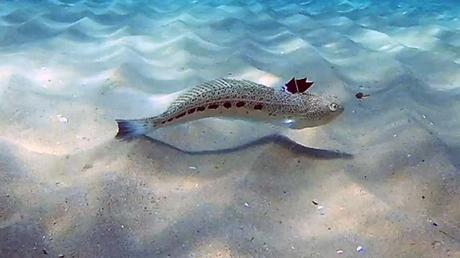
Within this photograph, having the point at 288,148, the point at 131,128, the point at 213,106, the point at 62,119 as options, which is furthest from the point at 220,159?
the point at 62,119

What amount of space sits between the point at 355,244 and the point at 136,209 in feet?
4.53

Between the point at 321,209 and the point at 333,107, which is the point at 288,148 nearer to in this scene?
the point at 333,107

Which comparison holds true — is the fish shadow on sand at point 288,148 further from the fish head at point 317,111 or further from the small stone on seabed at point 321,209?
the small stone on seabed at point 321,209

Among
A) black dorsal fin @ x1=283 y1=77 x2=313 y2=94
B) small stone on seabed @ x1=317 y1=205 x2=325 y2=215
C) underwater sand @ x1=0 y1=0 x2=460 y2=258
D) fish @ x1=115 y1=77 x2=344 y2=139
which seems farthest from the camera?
black dorsal fin @ x1=283 y1=77 x2=313 y2=94

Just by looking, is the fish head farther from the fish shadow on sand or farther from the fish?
the fish shadow on sand

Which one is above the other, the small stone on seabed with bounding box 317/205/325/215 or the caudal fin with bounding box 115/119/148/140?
the caudal fin with bounding box 115/119/148/140

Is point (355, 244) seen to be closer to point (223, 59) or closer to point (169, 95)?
point (169, 95)

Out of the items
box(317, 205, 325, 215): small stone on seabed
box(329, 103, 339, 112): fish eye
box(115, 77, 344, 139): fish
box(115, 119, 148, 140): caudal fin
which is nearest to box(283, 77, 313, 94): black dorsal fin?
box(115, 77, 344, 139): fish

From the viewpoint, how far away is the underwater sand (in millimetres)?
2848

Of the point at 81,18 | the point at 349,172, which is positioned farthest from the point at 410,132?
the point at 81,18

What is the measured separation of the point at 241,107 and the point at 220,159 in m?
0.44

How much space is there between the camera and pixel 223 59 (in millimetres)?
6293

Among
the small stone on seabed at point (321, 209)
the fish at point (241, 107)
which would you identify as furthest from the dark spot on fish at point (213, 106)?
the small stone on seabed at point (321, 209)

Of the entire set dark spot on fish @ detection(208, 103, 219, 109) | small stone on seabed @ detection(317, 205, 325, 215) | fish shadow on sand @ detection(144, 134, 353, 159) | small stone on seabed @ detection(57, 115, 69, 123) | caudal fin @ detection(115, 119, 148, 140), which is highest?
dark spot on fish @ detection(208, 103, 219, 109)
